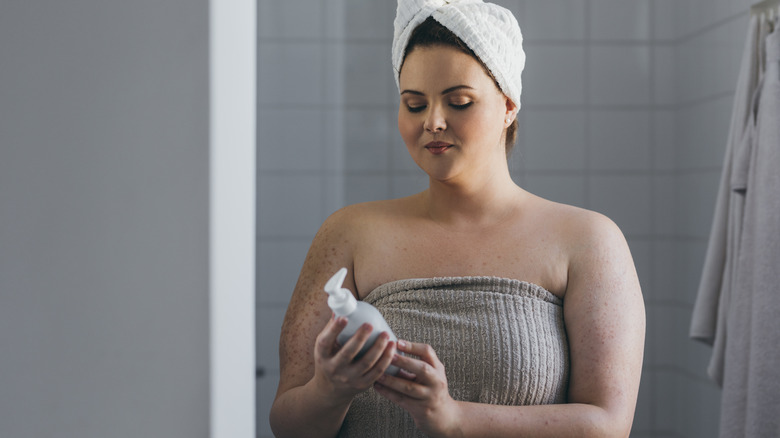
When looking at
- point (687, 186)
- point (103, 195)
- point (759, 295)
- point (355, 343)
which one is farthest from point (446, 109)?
point (687, 186)

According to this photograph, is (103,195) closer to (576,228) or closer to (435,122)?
(435,122)

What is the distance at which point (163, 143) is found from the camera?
→ 12 cm

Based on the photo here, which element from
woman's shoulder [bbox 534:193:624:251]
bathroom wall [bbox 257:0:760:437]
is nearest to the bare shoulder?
woman's shoulder [bbox 534:193:624:251]

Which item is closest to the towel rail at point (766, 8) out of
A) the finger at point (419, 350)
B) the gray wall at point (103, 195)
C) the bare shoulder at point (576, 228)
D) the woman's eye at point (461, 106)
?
the bare shoulder at point (576, 228)

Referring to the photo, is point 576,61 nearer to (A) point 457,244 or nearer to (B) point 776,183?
(B) point 776,183

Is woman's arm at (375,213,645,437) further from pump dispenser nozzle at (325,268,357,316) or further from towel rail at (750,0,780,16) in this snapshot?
towel rail at (750,0,780,16)

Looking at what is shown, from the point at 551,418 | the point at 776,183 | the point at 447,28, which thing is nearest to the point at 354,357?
the point at 551,418

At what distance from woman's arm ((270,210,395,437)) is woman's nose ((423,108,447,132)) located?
0.62 ft

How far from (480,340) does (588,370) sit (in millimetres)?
131

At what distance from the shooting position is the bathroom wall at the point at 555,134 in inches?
71.7

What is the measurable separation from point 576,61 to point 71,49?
1884 mm

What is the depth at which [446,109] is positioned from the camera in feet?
2.39

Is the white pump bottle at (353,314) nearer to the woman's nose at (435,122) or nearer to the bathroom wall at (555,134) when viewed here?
the woman's nose at (435,122)

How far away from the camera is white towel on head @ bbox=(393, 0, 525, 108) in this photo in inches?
28.5
